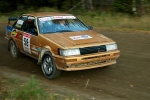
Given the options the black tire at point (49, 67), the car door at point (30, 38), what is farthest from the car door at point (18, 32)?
the black tire at point (49, 67)

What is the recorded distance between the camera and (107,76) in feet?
22.2

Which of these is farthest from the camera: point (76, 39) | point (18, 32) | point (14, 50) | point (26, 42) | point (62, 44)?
point (14, 50)

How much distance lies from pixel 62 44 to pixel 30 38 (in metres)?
1.61

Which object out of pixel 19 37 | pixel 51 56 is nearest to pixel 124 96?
pixel 51 56

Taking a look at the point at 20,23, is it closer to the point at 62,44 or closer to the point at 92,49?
the point at 62,44

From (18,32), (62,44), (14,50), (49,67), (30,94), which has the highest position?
(18,32)

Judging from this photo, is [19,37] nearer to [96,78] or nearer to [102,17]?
[96,78]

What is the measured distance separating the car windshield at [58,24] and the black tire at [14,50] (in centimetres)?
174

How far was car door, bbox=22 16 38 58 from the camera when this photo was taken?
7265mm

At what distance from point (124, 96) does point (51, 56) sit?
203 cm

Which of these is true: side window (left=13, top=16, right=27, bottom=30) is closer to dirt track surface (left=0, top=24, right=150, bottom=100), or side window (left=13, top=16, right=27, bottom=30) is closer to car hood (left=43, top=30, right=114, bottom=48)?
dirt track surface (left=0, top=24, right=150, bottom=100)

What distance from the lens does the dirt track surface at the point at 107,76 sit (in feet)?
18.4

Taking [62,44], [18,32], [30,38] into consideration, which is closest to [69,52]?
[62,44]

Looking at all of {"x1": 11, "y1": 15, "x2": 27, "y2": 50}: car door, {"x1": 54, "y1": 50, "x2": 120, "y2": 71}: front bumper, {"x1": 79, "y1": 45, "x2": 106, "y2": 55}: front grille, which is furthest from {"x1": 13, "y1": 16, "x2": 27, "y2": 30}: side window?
{"x1": 79, "y1": 45, "x2": 106, "y2": 55}: front grille
